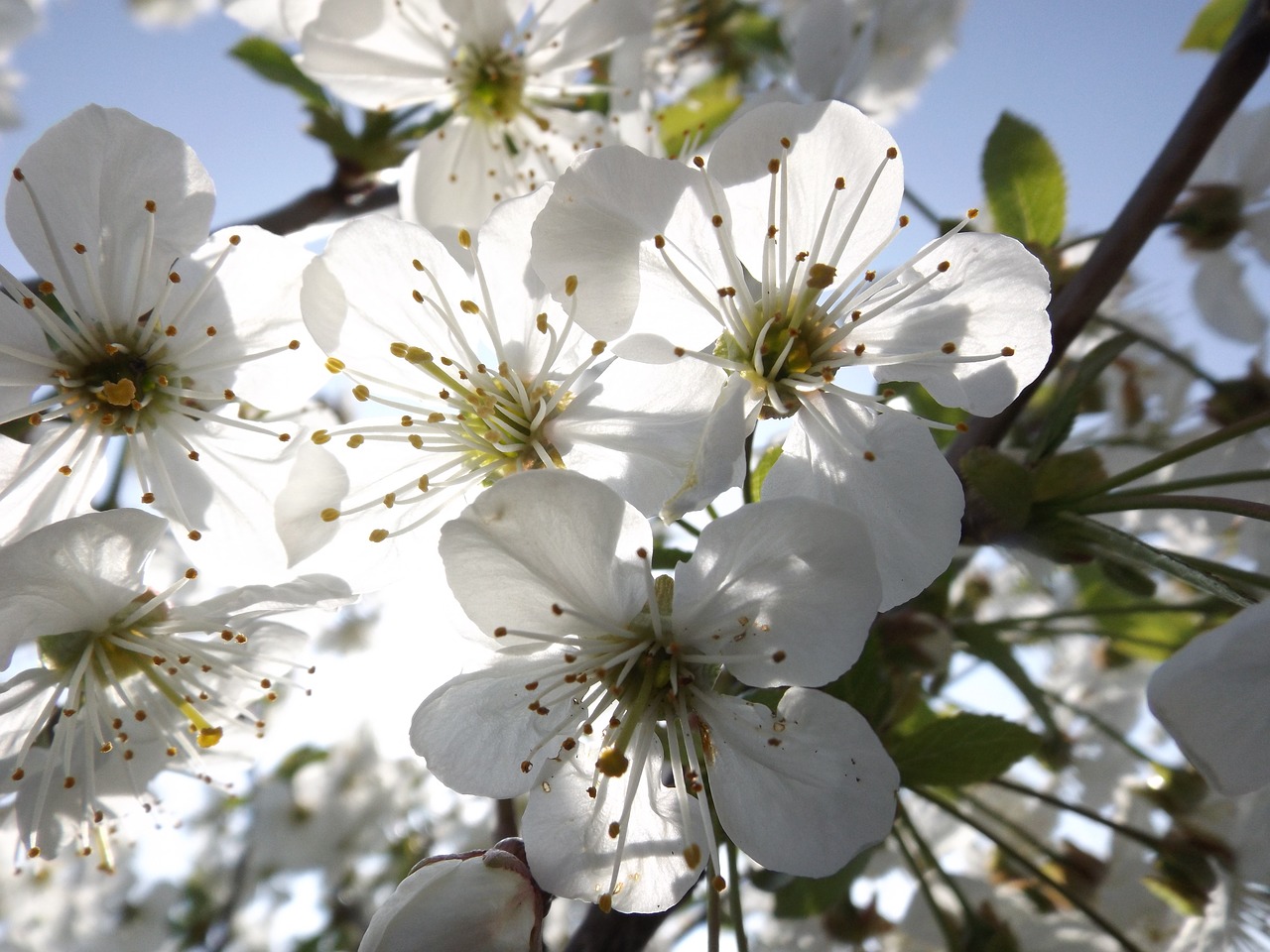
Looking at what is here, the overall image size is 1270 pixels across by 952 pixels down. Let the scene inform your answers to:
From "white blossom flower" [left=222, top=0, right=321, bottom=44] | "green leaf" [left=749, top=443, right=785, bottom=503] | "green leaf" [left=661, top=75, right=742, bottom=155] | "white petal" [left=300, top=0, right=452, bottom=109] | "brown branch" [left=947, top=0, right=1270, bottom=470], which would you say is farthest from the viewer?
"green leaf" [left=661, top=75, right=742, bottom=155]

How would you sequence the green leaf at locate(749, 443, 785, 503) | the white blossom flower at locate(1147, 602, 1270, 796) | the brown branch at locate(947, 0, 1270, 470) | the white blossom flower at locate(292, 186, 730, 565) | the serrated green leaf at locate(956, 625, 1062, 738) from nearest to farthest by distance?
the white blossom flower at locate(1147, 602, 1270, 796)
the white blossom flower at locate(292, 186, 730, 565)
the green leaf at locate(749, 443, 785, 503)
the serrated green leaf at locate(956, 625, 1062, 738)
the brown branch at locate(947, 0, 1270, 470)

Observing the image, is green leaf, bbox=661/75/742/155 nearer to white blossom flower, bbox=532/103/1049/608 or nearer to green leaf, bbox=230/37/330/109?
green leaf, bbox=230/37/330/109

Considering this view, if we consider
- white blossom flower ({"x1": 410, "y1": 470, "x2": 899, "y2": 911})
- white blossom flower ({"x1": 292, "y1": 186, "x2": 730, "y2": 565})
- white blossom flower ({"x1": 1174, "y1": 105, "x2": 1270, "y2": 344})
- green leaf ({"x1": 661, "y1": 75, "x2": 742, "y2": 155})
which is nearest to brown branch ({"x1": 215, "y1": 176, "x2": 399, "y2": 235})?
green leaf ({"x1": 661, "y1": 75, "x2": 742, "y2": 155})

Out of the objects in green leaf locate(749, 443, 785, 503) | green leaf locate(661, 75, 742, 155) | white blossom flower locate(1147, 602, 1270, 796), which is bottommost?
white blossom flower locate(1147, 602, 1270, 796)

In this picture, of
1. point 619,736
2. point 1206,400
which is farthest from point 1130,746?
point 619,736


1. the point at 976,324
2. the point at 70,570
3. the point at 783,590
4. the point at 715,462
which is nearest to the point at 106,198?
the point at 70,570

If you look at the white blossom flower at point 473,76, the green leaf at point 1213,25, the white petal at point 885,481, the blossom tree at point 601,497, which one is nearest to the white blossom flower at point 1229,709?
the blossom tree at point 601,497

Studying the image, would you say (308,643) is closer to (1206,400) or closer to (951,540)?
(951,540)
